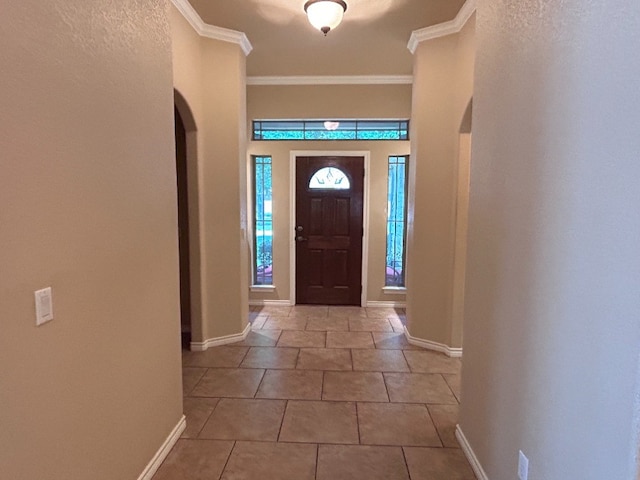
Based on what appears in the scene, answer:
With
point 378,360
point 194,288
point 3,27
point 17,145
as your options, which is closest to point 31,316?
point 17,145

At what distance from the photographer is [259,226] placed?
5.50m

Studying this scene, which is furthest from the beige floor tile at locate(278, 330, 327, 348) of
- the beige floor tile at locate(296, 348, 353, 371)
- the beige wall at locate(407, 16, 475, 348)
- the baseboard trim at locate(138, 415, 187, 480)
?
the baseboard trim at locate(138, 415, 187, 480)

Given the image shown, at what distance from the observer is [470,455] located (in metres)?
2.24

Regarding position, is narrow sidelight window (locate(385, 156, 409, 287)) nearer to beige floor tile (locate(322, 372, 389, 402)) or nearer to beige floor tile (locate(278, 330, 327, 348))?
beige floor tile (locate(278, 330, 327, 348))

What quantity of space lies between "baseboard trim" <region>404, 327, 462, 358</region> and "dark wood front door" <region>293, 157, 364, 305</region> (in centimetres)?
151

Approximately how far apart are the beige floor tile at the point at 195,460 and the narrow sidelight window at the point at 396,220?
3.49 m

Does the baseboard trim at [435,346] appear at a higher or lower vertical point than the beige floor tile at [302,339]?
higher

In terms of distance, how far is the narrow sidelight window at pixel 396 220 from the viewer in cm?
527

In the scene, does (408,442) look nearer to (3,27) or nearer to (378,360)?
(378,360)

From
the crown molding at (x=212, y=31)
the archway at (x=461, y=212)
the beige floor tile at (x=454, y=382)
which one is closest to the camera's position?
the beige floor tile at (x=454, y=382)

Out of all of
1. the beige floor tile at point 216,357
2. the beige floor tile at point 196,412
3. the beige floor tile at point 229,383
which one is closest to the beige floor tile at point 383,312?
the beige floor tile at point 216,357

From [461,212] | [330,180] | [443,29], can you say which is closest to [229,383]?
[461,212]

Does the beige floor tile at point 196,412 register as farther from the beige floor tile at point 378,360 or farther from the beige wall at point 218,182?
the beige floor tile at point 378,360

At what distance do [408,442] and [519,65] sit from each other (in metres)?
2.09
